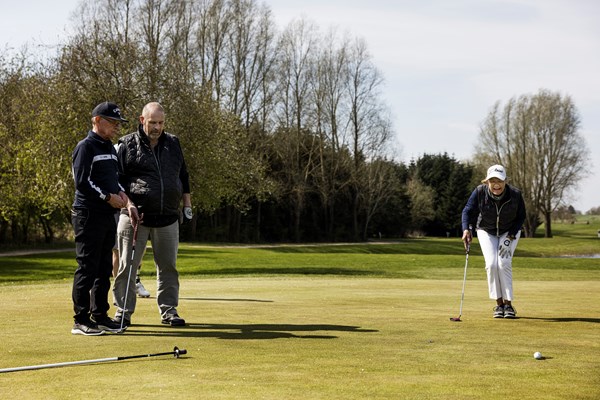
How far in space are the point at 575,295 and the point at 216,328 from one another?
26.4 ft

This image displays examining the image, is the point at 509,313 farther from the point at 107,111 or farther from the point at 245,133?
the point at 245,133

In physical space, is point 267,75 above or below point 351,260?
above

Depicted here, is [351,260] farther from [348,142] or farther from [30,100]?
[348,142]

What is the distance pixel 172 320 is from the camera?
8.97 m

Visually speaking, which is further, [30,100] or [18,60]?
[18,60]

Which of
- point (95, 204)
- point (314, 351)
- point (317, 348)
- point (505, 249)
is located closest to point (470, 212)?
point (505, 249)

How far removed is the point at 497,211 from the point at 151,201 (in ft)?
15.8

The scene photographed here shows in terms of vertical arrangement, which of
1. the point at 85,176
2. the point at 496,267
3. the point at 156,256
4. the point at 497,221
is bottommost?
the point at 496,267

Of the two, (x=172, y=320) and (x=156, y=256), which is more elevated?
Answer: (x=156, y=256)

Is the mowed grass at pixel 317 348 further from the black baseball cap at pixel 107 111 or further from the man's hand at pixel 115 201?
the black baseball cap at pixel 107 111

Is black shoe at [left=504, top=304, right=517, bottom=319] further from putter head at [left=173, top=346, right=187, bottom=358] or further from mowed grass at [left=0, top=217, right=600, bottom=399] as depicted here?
putter head at [left=173, top=346, right=187, bottom=358]

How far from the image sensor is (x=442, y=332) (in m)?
8.41

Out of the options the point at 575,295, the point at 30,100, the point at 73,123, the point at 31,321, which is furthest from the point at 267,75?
the point at 31,321

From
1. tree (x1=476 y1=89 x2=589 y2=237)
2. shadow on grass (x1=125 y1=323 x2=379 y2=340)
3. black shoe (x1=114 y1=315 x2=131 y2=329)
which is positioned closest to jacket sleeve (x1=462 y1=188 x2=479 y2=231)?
shadow on grass (x1=125 y1=323 x2=379 y2=340)
